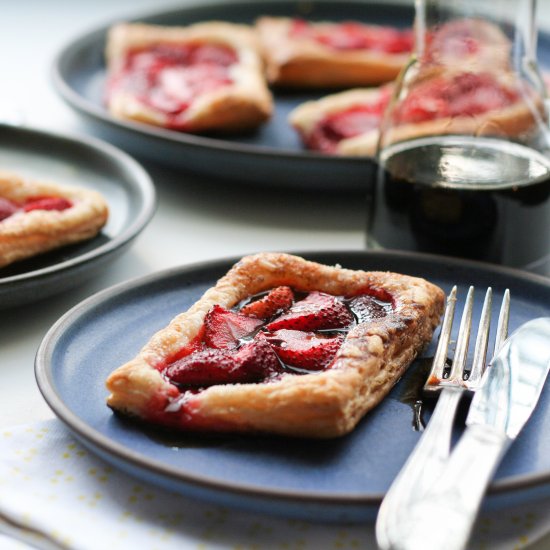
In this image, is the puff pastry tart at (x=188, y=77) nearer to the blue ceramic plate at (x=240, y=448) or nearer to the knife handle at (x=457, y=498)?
the blue ceramic plate at (x=240, y=448)

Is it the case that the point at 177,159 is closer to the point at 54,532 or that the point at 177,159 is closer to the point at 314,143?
the point at 314,143

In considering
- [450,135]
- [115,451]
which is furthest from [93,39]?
[115,451]

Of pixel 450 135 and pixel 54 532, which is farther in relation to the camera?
pixel 450 135

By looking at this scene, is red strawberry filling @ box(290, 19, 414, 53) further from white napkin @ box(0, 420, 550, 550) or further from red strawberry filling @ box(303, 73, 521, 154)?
white napkin @ box(0, 420, 550, 550)

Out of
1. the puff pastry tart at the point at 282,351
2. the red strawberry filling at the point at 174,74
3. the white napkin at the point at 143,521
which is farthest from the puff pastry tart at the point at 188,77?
the white napkin at the point at 143,521

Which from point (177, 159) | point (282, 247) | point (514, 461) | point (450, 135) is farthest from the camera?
point (177, 159)

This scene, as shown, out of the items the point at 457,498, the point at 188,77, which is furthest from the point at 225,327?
the point at 188,77
